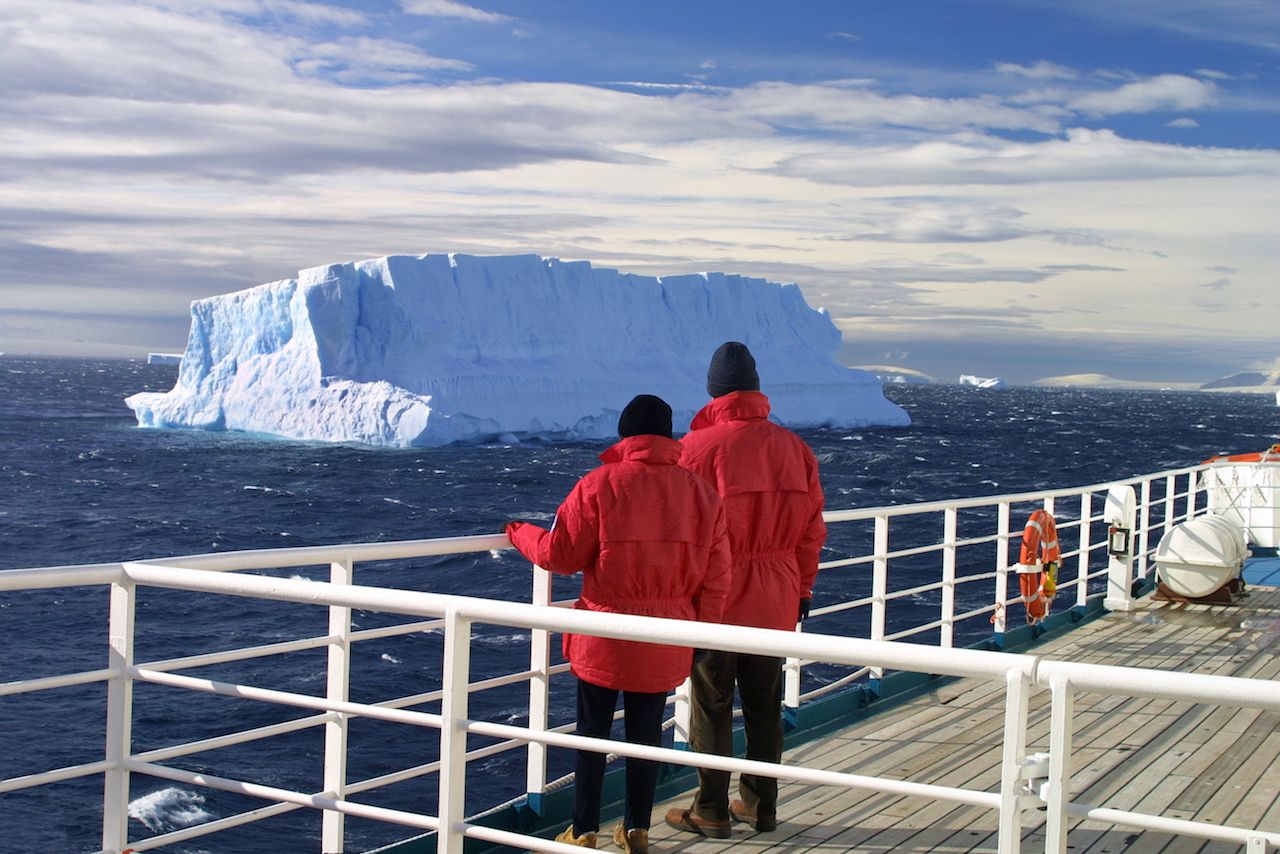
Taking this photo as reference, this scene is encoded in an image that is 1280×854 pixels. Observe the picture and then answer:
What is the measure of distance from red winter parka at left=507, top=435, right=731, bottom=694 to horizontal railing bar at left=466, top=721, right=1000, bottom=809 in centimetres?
50

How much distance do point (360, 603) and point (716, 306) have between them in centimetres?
4661

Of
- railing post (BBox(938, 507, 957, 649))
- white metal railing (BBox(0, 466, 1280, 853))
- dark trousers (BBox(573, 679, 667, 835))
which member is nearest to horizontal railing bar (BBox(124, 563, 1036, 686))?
white metal railing (BBox(0, 466, 1280, 853))

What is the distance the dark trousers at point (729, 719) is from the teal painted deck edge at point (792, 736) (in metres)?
0.29

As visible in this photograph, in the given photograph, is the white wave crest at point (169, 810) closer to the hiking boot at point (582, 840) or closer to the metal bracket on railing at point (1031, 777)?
the hiking boot at point (582, 840)

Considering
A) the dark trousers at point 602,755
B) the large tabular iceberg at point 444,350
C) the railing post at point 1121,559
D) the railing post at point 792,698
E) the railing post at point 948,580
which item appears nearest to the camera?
the dark trousers at point 602,755

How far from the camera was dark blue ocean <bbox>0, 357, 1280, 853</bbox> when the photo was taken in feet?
33.0

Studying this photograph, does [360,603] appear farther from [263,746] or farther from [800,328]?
[800,328]

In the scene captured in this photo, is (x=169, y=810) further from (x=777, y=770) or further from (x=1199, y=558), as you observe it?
(x=777, y=770)

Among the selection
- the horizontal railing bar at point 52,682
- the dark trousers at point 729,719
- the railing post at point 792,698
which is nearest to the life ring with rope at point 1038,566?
the railing post at point 792,698

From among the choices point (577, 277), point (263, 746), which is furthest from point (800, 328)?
point (263, 746)

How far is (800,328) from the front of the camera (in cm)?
5131

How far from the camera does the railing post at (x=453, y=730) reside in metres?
2.24

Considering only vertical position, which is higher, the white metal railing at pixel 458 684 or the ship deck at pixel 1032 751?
the white metal railing at pixel 458 684

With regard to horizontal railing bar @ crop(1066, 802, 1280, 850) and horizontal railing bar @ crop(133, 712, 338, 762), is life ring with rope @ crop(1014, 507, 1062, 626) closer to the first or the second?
horizontal railing bar @ crop(133, 712, 338, 762)
